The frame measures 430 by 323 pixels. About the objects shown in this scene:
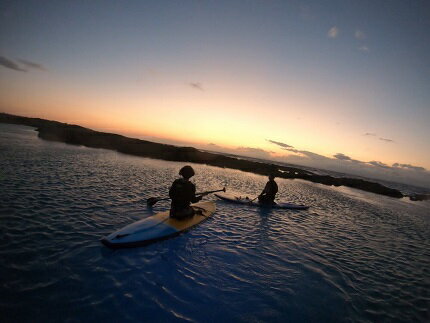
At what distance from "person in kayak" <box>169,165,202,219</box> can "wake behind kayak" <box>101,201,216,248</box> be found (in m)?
0.34

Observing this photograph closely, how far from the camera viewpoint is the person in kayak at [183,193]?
30.6 ft

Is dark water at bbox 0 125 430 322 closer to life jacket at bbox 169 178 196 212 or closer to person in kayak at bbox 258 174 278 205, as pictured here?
life jacket at bbox 169 178 196 212

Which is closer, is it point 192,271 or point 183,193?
point 192,271

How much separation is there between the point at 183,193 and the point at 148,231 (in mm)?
2143

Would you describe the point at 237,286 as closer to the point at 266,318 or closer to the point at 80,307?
the point at 266,318

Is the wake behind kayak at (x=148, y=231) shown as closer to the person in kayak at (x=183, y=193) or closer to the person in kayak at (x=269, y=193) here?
the person in kayak at (x=183, y=193)

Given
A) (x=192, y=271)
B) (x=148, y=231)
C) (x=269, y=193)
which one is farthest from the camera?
(x=269, y=193)

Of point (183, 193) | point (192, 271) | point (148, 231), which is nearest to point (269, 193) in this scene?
point (183, 193)

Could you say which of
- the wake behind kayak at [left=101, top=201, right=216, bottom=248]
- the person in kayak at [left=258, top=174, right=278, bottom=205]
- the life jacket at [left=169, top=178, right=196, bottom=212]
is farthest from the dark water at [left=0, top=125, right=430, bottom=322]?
the person in kayak at [left=258, top=174, right=278, bottom=205]

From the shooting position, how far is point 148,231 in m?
8.44

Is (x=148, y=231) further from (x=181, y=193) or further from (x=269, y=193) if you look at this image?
(x=269, y=193)

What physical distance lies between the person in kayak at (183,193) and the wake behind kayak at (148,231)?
34cm

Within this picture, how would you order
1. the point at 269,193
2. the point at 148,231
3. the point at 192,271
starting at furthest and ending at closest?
the point at 269,193
the point at 148,231
the point at 192,271

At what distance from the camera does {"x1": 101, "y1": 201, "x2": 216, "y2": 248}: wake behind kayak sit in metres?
7.45
